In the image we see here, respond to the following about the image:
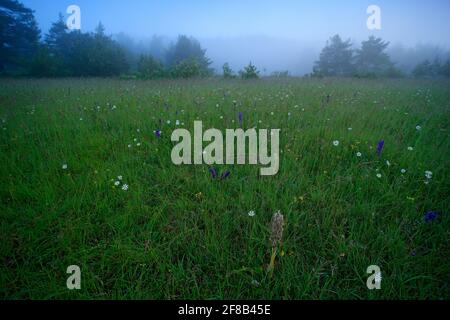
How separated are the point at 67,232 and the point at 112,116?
3.22 meters

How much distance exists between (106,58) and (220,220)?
915 inches

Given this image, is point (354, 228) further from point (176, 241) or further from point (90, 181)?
point (90, 181)

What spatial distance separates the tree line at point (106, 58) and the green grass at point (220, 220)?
12.7m

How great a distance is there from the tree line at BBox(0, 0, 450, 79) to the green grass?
41.7 ft

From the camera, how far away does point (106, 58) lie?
20297 millimetres

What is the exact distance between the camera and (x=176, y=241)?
72.7 inches

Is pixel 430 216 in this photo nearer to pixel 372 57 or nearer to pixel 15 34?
pixel 15 34

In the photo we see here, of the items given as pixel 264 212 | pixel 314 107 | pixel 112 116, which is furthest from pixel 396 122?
pixel 112 116

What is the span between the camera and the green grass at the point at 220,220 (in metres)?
1.56

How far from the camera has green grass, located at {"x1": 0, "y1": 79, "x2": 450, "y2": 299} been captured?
1.56 m

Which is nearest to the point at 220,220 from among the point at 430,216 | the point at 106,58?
the point at 430,216

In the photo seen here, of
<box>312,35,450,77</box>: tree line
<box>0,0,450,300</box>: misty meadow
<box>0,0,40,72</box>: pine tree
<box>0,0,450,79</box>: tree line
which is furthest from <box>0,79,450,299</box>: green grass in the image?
<box>312,35,450,77</box>: tree line

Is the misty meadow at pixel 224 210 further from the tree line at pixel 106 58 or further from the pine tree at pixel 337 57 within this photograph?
the pine tree at pixel 337 57

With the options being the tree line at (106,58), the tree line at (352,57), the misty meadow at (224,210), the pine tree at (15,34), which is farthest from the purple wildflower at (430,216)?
the tree line at (352,57)
